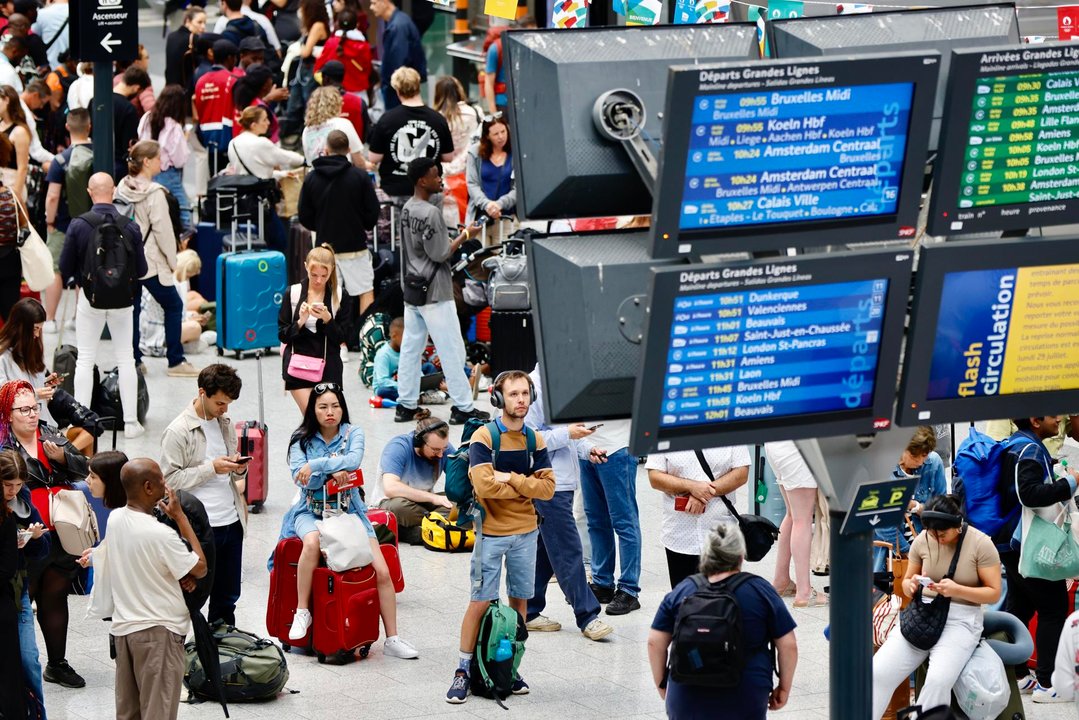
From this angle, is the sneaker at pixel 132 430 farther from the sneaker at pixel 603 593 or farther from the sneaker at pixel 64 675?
the sneaker at pixel 603 593

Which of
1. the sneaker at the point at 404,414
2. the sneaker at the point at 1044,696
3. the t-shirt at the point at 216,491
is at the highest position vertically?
the t-shirt at the point at 216,491

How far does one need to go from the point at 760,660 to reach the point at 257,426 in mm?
5417

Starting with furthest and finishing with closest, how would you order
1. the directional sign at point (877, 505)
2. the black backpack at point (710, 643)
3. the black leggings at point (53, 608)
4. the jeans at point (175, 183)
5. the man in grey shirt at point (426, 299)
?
the jeans at point (175, 183) < the man in grey shirt at point (426, 299) < the black leggings at point (53, 608) < the black backpack at point (710, 643) < the directional sign at point (877, 505)

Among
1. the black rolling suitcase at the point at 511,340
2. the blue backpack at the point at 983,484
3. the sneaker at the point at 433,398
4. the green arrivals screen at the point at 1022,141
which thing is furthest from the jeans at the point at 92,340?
the green arrivals screen at the point at 1022,141

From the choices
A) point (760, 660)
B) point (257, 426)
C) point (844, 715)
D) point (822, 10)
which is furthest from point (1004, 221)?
point (822, 10)

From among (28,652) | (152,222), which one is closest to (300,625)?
(28,652)

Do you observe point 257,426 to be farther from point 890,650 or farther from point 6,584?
point 890,650

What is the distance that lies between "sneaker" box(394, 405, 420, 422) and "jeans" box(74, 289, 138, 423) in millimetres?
2038

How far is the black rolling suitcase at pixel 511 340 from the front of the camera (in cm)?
1450

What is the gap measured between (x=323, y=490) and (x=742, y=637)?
125 inches

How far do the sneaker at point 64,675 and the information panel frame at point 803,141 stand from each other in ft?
18.4

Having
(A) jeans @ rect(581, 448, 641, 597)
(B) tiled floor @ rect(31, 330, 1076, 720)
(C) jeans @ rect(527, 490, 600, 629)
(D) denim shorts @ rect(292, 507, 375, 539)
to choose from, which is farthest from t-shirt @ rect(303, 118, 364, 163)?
(C) jeans @ rect(527, 490, 600, 629)

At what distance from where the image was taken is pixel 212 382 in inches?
388

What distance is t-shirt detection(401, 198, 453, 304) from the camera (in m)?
13.8
